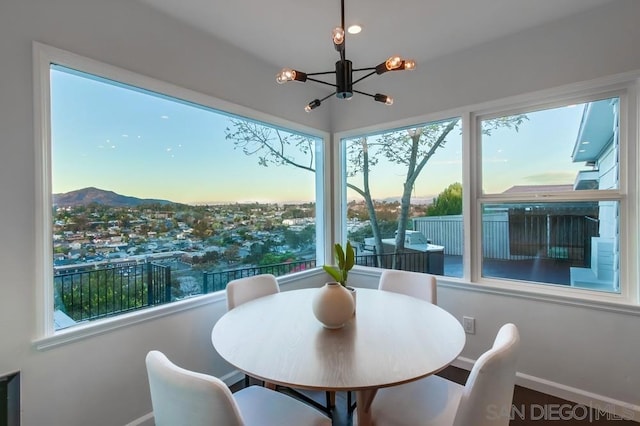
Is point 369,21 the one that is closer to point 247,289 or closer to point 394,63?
point 394,63

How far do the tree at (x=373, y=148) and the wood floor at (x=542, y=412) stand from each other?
149 cm

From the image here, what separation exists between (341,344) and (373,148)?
2.38m

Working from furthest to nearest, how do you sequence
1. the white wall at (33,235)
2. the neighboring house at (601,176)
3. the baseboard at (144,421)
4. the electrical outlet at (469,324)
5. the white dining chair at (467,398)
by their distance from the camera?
the electrical outlet at (469,324) < the neighboring house at (601,176) < the baseboard at (144,421) < the white wall at (33,235) < the white dining chair at (467,398)

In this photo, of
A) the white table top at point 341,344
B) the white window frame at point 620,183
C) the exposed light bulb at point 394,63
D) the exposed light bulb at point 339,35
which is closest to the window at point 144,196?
the white table top at point 341,344

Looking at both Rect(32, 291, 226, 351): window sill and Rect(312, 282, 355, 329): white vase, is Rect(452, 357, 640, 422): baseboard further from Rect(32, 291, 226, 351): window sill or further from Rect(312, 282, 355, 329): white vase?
Rect(32, 291, 226, 351): window sill

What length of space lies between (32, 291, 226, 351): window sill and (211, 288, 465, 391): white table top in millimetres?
544

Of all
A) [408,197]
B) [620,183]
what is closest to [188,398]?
[408,197]

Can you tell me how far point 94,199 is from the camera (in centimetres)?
176

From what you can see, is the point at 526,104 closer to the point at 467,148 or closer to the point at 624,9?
the point at 467,148

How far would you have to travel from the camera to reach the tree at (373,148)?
8.73 feet

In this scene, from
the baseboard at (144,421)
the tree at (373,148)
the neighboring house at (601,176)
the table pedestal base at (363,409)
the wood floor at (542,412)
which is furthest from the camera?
the tree at (373,148)

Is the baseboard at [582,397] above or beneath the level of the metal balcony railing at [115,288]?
beneath

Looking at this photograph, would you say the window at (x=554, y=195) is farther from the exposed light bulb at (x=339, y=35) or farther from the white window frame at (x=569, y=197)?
the exposed light bulb at (x=339, y=35)

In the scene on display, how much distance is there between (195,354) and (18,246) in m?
1.21
